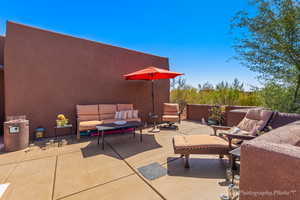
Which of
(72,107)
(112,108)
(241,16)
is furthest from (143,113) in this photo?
(241,16)

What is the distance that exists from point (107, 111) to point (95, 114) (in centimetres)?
42

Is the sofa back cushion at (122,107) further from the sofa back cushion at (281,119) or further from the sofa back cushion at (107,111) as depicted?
the sofa back cushion at (281,119)

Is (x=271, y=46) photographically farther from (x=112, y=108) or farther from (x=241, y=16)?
(x=112, y=108)

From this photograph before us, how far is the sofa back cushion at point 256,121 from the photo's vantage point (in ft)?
8.35

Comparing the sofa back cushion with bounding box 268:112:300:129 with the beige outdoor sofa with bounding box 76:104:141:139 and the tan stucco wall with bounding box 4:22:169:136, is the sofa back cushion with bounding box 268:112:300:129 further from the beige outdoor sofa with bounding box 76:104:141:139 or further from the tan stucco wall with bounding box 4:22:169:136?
the tan stucco wall with bounding box 4:22:169:136

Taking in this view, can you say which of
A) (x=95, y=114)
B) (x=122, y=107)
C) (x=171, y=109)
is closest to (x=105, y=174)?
(x=95, y=114)

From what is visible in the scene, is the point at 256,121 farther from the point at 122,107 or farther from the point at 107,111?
the point at 107,111

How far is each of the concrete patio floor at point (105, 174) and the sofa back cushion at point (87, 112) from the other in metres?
1.16

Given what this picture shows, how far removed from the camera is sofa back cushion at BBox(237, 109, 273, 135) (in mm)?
2546

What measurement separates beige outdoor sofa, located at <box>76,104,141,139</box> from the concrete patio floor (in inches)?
28.7

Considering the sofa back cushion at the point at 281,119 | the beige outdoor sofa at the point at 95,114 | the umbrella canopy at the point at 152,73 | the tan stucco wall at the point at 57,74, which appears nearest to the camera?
the sofa back cushion at the point at 281,119

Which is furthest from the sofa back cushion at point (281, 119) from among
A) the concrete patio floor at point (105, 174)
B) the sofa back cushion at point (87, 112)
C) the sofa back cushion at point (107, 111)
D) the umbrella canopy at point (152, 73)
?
the sofa back cushion at point (87, 112)

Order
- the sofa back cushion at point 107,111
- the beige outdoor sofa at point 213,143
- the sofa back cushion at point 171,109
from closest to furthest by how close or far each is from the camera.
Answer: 1. the beige outdoor sofa at point 213,143
2. the sofa back cushion at point 107,111
3. the sofa back cushion at point 171,109

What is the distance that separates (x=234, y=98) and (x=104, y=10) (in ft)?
21.7
